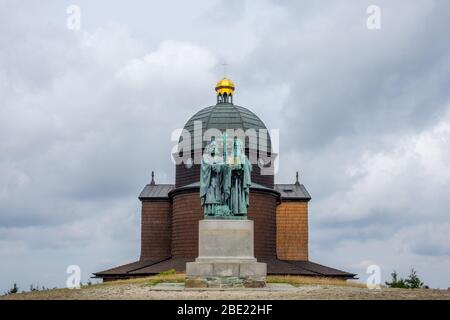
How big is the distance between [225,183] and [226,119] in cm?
2674

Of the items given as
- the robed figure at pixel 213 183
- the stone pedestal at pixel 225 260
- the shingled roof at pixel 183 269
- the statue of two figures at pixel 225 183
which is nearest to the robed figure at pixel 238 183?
the statue of two figures at pixel 225 183

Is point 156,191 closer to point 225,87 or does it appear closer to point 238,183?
point 225,87

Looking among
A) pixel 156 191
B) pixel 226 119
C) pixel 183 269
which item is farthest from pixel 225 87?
pixel 183 269

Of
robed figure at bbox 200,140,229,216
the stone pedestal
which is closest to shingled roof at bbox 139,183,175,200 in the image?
robed figure at bbox 200,140,229,216

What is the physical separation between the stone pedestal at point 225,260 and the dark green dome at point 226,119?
2573cm

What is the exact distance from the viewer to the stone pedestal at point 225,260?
19.2 metres

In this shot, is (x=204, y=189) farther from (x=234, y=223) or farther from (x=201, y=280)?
(x=201, y=280)

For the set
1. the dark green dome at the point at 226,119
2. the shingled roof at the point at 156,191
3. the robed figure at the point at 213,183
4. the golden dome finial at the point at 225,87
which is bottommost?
the robed figure at the point at 213,183

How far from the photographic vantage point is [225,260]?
64.2 feet

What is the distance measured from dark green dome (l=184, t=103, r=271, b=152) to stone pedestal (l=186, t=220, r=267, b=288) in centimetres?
2573

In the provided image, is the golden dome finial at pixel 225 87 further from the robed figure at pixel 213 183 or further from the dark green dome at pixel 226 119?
the robed figure at pixel 213 183

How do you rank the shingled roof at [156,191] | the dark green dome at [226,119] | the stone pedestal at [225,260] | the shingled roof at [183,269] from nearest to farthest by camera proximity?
the stone pedestal at [225,260], the shingled roof at [183,269], the dark green dome at [226,119], the shingled roof at [156,191]

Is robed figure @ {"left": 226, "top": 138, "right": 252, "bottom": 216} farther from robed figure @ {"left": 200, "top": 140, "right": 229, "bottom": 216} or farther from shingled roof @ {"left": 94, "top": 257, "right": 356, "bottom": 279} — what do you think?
shingled roof @ {"left": 94, "top": 257, "right": 356, "bottom": 279}
